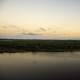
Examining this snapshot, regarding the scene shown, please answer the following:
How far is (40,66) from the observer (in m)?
2.60

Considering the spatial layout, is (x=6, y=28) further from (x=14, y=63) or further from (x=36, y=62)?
(x=36, y=62)

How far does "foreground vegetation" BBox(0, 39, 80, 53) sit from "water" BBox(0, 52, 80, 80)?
0.07m

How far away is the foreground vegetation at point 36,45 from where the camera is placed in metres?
2.63

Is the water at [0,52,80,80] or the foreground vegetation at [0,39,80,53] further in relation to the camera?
the foreground vegetation at [0,39,80,53]

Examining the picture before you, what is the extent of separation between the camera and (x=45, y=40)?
2617 mm

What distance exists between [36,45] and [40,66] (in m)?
0.31

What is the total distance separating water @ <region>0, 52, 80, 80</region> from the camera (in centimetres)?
211

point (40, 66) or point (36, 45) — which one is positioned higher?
point (36, 45)

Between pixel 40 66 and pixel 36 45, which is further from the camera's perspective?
pixel 36 45

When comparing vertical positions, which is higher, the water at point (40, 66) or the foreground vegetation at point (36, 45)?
the foreground vegetation at point (36, 45)

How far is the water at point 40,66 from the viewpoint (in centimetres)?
211

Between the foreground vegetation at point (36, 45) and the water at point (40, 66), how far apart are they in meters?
0.07

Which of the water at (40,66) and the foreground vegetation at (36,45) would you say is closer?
the water at (40,66)

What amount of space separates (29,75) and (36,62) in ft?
2.17
